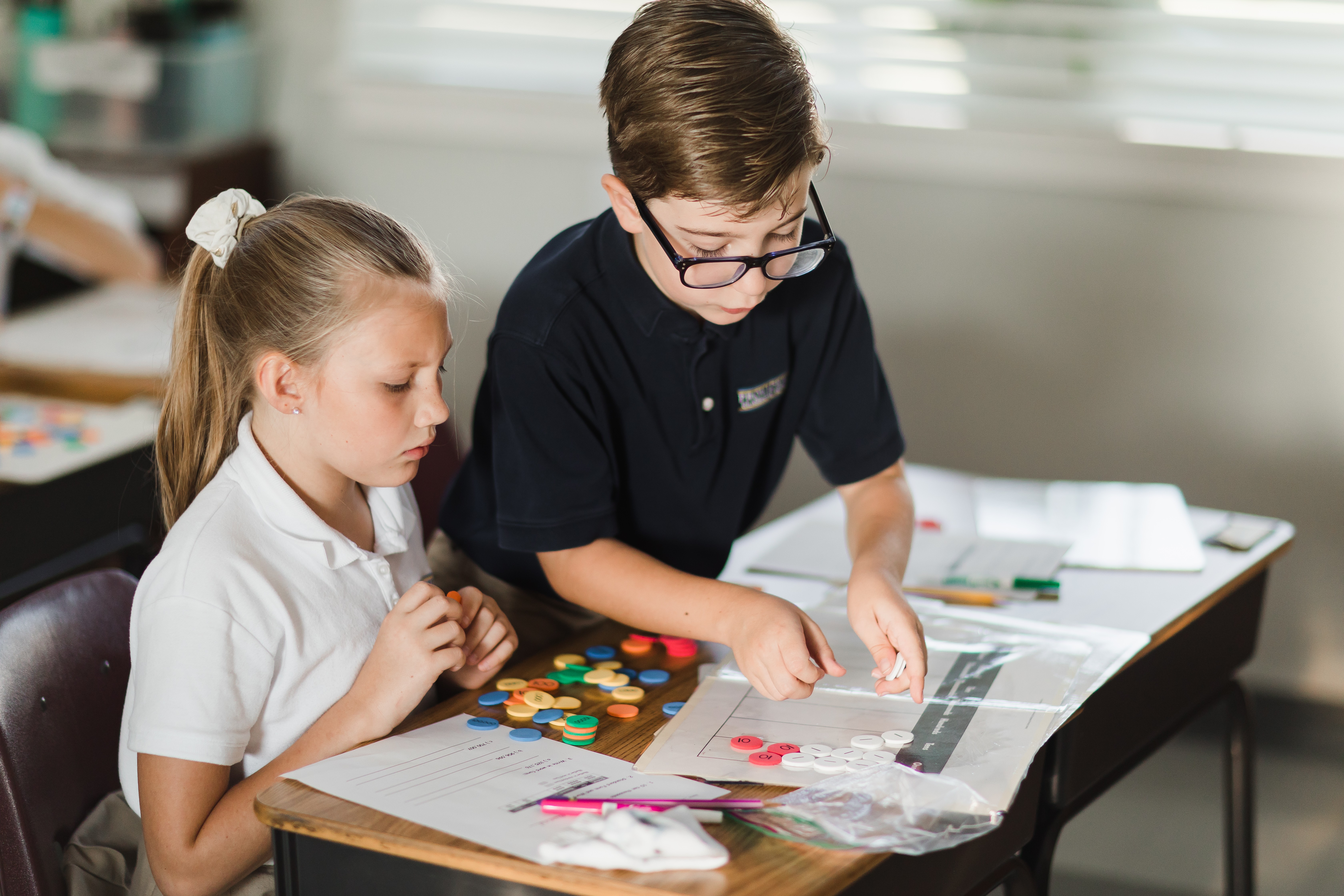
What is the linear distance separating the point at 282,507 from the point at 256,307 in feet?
0.55

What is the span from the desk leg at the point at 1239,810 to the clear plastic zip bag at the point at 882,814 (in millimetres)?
830

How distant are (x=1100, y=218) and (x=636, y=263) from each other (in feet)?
4.88

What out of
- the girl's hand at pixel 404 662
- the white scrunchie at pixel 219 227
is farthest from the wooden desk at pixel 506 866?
the white scrunchie at pixel 219 227

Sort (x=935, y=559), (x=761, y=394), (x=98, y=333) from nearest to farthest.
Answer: (x=761, y=394), (x=935, y=559), (x=98, y=333)

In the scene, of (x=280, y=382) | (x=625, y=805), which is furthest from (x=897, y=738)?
(x=280, y=382)

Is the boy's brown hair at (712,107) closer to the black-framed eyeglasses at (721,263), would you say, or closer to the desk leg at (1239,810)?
the black-framed eyeglasses at (721,263)

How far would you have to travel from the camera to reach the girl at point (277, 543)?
1.02 m

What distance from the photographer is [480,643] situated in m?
1.19

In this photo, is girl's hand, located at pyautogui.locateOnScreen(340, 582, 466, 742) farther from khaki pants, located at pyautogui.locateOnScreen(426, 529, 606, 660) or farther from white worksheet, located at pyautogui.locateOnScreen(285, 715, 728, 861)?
khaki pants, located at pyautogui.locateOnScreen(426, 529, 606, 660)

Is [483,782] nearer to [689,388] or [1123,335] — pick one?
[689,388]

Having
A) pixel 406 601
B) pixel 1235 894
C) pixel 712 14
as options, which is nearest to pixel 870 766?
pixel 406 601

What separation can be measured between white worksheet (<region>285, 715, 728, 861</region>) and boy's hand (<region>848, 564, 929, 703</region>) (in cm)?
19

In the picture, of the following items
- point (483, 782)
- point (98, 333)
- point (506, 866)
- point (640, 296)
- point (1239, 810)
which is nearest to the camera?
point (506, 866)

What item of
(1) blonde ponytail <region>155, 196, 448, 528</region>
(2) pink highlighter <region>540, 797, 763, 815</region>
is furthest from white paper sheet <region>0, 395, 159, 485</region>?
(2) pink highlighter <region>540, 797, 763, 815</region>
